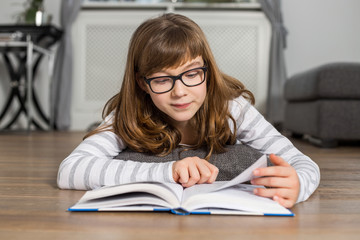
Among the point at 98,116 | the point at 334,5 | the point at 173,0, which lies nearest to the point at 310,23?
the point at 334,5

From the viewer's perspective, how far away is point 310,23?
12.2 feet

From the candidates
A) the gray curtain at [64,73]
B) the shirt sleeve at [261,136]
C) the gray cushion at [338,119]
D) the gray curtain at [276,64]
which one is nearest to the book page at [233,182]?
the shirt sleeve at [261,136]

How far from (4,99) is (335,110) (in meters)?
3.08

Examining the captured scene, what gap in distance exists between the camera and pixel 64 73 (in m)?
3.60

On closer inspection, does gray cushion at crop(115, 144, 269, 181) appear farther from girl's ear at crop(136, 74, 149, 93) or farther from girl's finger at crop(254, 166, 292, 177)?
girl's finger at crop(254, 166, 292, 177)

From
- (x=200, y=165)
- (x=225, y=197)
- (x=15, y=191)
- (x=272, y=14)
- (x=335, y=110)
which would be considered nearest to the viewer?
(x=225, y=197)

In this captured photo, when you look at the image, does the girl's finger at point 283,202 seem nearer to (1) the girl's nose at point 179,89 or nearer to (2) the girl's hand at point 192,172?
(2) the girl's hand at point 192,172

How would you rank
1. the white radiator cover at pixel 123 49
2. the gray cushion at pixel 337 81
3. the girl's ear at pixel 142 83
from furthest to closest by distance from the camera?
the white radiator cover at pixel 123 49 < the gray cushion at pixel 337 81 < the girl's ear at pixel 142 83

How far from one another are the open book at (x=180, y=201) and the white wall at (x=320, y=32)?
321cm

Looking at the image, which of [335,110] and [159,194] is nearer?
[159,194]

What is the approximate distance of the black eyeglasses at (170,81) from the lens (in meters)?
0.98

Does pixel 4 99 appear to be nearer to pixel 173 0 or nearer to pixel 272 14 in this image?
pixel 173 0

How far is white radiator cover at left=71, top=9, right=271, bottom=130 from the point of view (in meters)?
3.64

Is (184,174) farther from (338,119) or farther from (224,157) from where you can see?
(338,119)
